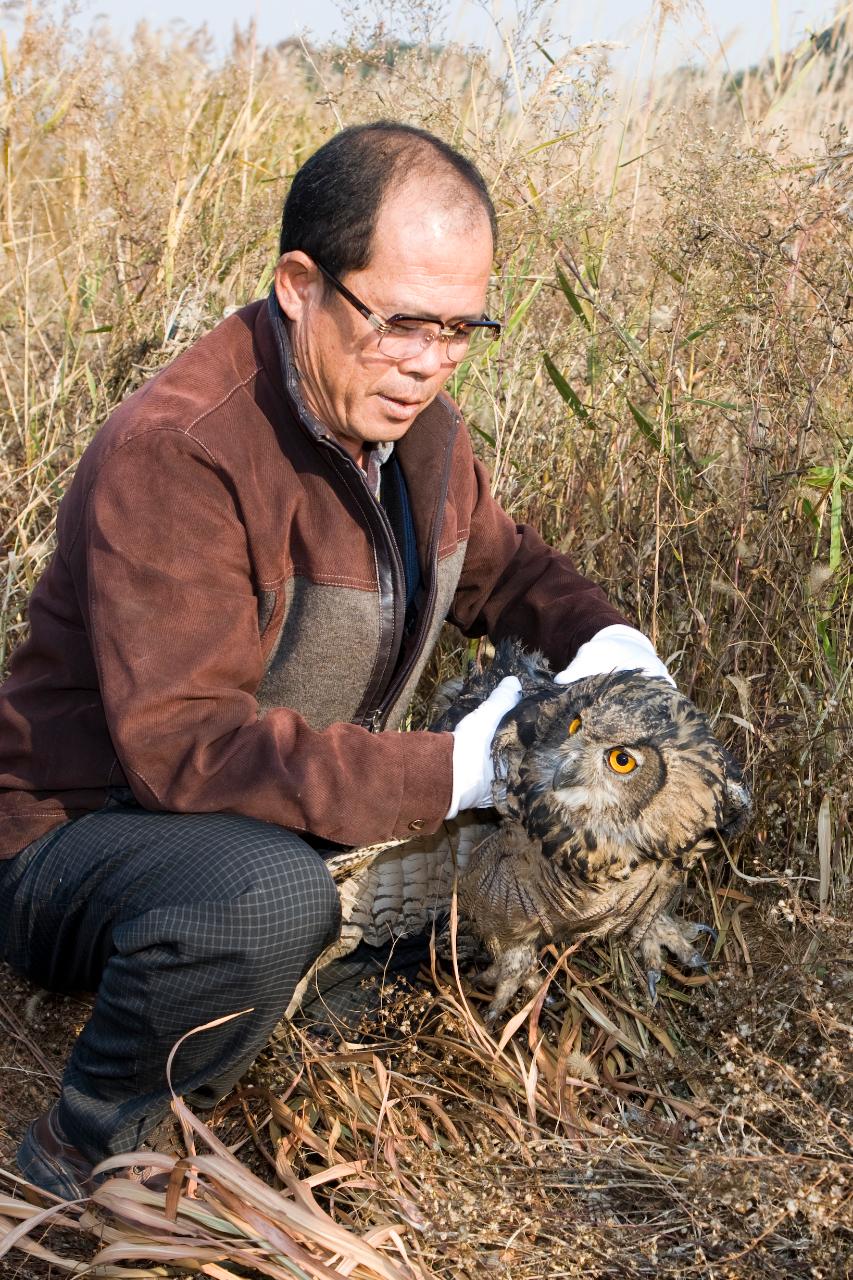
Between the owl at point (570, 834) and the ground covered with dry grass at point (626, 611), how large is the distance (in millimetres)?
150

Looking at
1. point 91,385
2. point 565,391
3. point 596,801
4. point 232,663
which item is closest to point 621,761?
point 596,801

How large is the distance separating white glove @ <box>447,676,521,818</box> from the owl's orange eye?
0.72 feet

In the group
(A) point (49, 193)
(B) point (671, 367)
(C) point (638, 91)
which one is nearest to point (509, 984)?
(B) point (671, 367)

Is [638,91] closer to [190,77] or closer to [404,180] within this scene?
[404,180]

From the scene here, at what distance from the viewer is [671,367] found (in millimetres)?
2656

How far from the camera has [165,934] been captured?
2.07 m

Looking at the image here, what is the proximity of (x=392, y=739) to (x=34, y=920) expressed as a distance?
2.45 feet

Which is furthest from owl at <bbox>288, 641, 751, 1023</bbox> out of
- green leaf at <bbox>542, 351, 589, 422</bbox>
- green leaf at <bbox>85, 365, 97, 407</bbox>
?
green leaf at <bbox>85, 365, 97, 407</bbox>

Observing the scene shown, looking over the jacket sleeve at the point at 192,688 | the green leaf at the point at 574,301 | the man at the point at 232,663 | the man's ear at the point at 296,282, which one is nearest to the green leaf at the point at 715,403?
the green leaf at the point at 574,301

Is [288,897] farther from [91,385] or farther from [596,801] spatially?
[91,385]

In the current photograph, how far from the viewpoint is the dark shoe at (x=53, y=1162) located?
2209mm

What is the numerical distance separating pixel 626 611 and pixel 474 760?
3.20 feet

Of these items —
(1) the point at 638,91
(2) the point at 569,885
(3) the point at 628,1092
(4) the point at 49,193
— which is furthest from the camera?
(4) the point at 49,193

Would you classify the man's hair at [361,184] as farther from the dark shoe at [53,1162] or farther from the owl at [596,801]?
the dark shoe at [53,1162]
